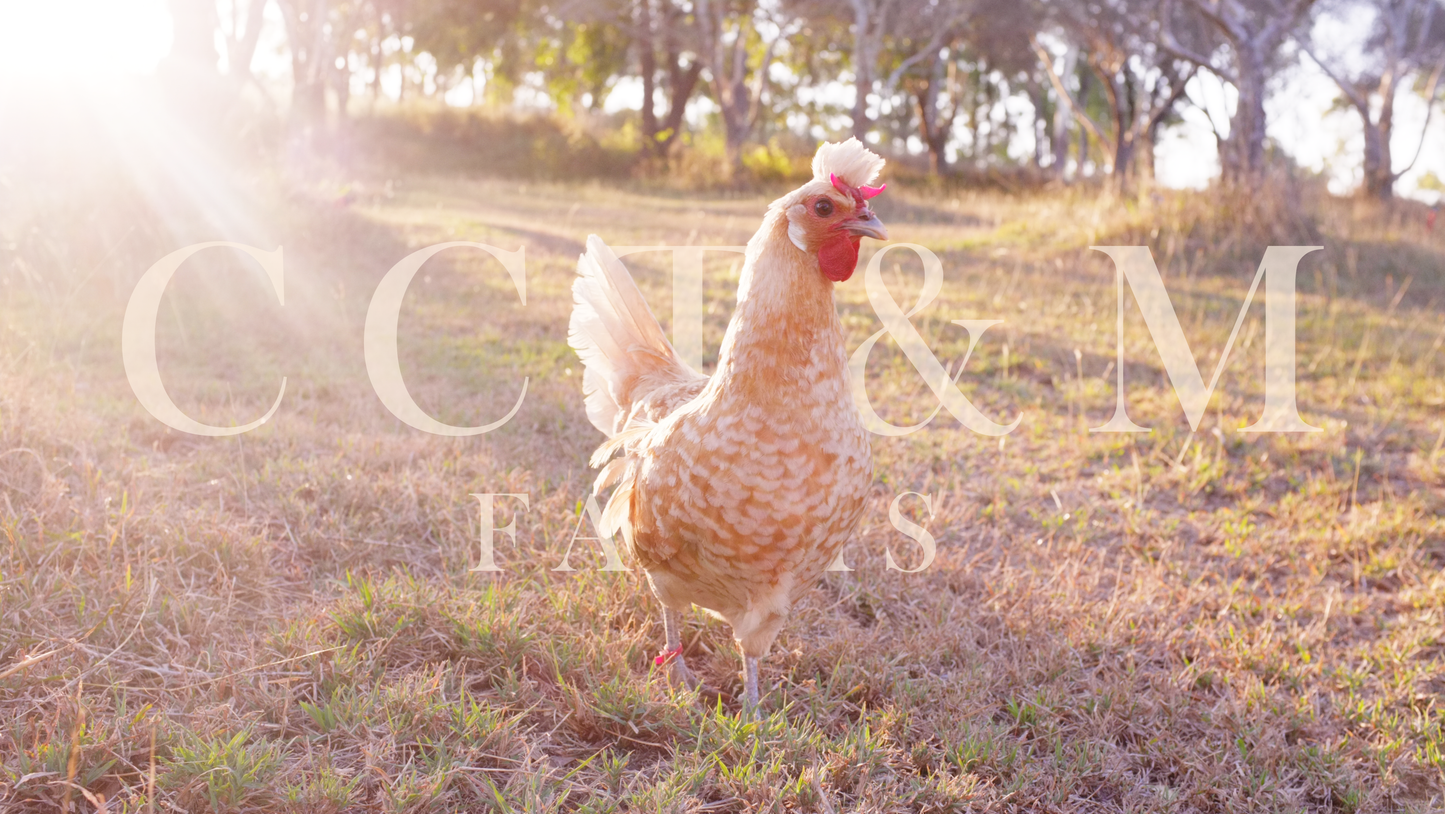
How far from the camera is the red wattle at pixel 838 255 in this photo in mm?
2119

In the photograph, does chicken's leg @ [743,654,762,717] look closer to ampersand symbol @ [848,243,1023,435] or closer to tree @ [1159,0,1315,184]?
ampersand symbol @ [848,243,1023,435]

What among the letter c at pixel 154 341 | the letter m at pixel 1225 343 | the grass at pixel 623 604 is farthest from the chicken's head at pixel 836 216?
the letter m at pixel 1225 343

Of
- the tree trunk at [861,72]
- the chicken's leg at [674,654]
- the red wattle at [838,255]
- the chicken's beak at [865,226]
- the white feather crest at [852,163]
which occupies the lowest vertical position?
the chicken's leg at [674,654]

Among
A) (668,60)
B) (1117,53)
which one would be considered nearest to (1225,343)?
(1117,53)

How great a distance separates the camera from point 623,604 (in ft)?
9.54

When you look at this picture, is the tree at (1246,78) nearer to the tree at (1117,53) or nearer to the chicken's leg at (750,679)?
the tree at (1117,53)

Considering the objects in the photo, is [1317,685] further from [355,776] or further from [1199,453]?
[355,776]

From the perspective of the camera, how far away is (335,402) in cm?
452

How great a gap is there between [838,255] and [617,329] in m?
1.11

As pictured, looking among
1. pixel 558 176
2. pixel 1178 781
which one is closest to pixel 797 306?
pixel 1178 781

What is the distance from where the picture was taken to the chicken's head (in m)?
2.11

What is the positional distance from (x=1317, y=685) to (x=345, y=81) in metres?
20.8

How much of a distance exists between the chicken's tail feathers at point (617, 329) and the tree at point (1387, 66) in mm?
15041

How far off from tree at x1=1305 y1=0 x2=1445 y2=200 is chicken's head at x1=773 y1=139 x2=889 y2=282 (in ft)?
49.8
